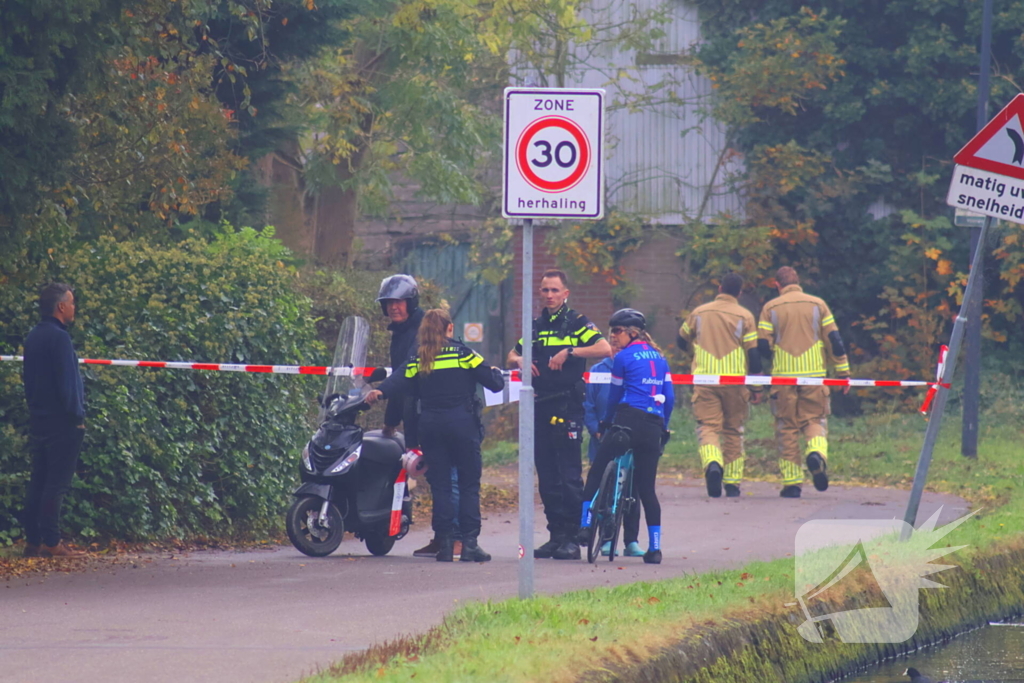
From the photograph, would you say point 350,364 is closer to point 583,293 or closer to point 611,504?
point 611,504

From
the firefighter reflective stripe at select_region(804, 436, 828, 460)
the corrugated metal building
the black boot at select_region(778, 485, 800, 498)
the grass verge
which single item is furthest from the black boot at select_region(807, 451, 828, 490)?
the corrugated metal building

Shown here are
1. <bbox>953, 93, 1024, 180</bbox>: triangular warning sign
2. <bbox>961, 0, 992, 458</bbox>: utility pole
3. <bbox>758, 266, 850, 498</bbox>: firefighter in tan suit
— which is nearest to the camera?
<bbox>953, 93, 1024, 180</bbox>: triangular warning sign

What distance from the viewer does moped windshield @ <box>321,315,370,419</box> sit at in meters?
10.8

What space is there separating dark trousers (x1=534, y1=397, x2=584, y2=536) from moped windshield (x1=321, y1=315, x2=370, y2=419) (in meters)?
1.31

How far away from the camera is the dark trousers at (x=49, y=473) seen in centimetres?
951

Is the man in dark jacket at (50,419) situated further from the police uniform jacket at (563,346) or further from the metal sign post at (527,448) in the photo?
the metal sign post at (527,448)

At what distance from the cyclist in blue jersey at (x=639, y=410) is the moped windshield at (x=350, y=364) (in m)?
1.79

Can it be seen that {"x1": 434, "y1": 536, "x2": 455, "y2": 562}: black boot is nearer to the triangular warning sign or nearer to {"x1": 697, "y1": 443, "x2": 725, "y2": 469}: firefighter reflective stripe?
the triangular warning sign

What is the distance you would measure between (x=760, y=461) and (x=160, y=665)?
1122 cm

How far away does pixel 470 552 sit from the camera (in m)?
10.1

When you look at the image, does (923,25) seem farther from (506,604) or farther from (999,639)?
(506,604)

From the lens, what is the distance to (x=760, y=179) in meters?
21.2

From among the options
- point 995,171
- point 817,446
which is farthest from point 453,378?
point 817,446

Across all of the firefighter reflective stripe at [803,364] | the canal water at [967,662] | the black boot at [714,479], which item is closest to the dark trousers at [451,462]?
the canal water at [967,662]
